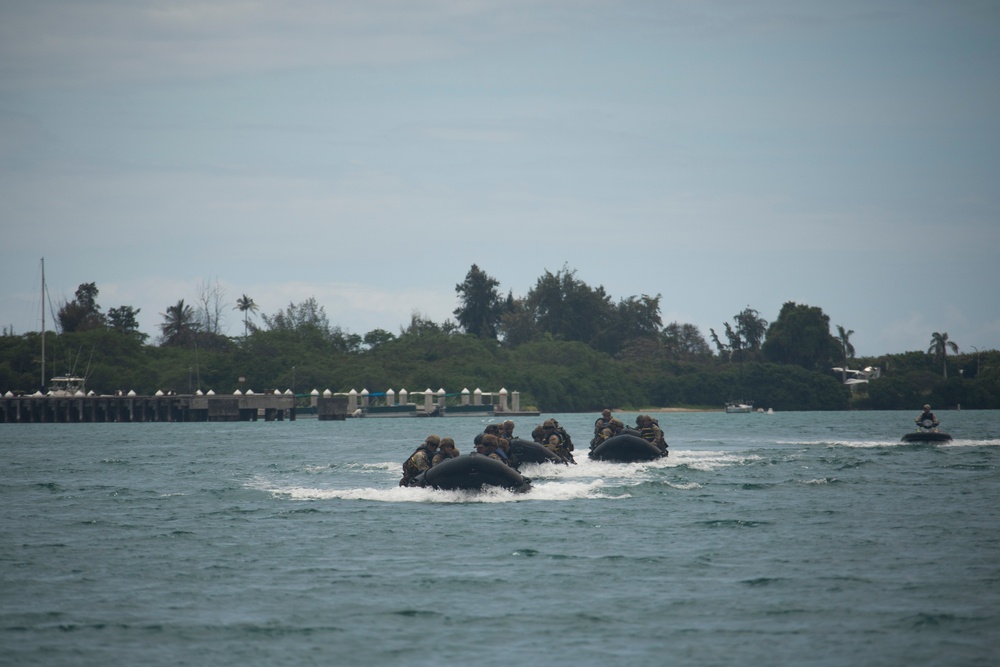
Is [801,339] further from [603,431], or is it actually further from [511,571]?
[511,571]

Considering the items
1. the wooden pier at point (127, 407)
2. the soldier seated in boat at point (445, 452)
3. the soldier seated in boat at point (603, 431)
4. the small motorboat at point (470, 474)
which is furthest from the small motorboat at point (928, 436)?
the wooden pier at point (127, 407)

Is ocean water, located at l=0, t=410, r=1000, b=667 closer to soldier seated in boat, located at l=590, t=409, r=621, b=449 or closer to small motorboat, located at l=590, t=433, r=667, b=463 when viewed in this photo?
small motorboat, located at l=590, t=433, r=667, b=463

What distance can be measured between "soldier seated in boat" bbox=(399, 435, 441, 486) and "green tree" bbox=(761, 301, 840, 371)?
146 metres

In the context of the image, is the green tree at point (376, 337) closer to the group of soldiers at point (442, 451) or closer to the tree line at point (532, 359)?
the tree line at point (532, 359)

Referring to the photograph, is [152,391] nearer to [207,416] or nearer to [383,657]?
[207,416]

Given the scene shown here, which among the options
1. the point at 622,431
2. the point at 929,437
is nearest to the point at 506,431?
the point at 622,431

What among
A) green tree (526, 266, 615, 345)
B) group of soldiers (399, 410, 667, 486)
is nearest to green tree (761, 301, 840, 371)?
green tree (526, 266, 615, 345)

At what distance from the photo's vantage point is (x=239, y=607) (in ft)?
61.9

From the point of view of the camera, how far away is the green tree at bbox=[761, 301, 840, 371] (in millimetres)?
173375

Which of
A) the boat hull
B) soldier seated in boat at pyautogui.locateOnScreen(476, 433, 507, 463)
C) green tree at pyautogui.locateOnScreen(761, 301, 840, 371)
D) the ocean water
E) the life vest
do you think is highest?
green tree at pyautogui.locateOnScreen(761, 301, 840, 371)

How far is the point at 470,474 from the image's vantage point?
3212 centimetres

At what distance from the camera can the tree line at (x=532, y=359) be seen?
153000mm

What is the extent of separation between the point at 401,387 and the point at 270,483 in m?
116

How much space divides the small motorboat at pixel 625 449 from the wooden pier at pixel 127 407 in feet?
290
